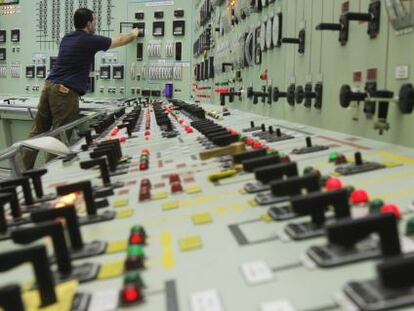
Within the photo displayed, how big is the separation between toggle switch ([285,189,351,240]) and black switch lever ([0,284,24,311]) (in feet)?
1.30

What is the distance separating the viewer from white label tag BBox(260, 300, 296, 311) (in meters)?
0.53

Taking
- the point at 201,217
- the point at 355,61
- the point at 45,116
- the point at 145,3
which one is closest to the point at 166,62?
the point at 145,3

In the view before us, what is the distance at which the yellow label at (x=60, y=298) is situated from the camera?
599 mm

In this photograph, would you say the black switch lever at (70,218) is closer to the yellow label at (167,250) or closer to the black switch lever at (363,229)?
the yellow label at (167,250)

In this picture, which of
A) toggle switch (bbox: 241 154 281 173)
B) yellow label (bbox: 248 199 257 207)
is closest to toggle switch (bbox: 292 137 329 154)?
toggle switch (bbox: 241 154 281 173)

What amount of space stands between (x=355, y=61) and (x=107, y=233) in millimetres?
1323

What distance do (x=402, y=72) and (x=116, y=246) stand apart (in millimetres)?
1110

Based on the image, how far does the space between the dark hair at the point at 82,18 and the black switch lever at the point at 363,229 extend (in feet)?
13.3

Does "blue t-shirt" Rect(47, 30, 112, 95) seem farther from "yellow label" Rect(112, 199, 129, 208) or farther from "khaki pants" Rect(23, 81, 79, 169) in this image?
"yellow label" Rect(112, 199, 129, 208)

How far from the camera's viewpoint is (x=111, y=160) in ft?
5.21

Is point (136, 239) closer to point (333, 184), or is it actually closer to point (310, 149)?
point (333, 184)

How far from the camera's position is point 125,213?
1022 millimetres

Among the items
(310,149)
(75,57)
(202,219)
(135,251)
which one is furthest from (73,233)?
(75,57)

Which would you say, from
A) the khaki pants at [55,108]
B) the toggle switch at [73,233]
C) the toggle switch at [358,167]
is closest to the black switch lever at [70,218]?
the toggle switch at [73,233]
